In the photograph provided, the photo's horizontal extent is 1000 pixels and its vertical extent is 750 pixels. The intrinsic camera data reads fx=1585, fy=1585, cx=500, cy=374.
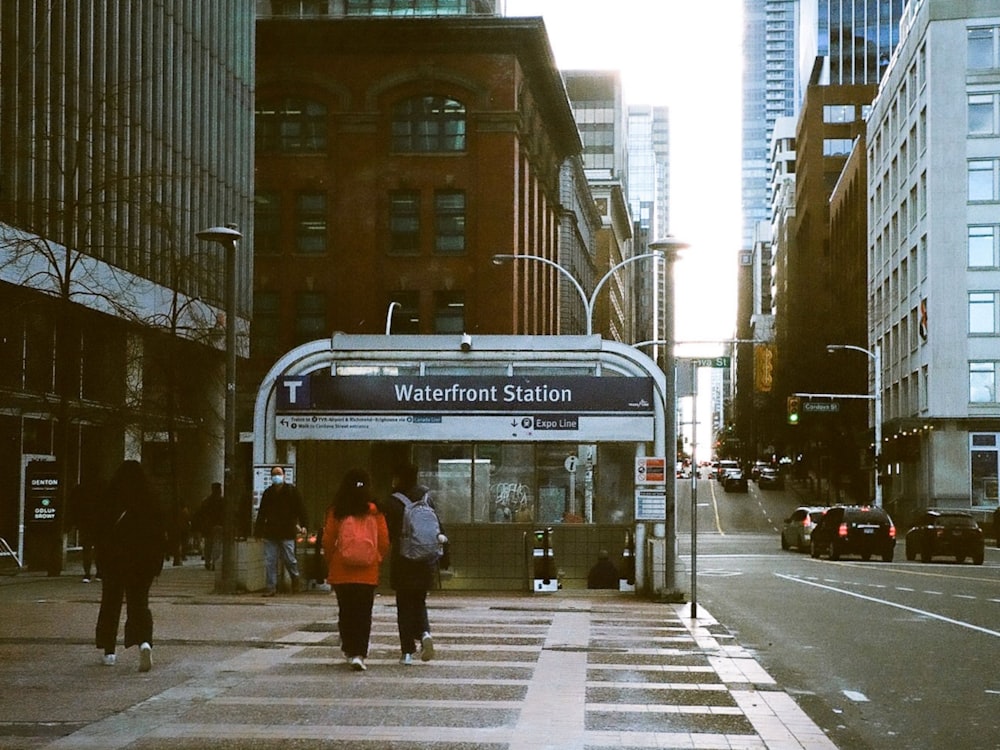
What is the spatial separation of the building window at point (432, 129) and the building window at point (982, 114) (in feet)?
73.7

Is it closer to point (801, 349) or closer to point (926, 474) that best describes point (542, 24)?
point (926, 474)

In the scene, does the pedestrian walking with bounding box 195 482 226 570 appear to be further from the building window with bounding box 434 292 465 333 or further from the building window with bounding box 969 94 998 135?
the building window with bounding box 969 94 998 135

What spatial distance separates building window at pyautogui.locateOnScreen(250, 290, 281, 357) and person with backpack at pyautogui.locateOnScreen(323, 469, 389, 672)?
175 feet

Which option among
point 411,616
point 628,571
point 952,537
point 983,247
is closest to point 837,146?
point 983,247

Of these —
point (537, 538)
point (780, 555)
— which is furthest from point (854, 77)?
point (537, 538)

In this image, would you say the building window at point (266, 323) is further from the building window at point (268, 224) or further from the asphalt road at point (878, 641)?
the asphalt road at point (878, 641)

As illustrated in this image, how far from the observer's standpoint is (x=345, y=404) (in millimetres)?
24578

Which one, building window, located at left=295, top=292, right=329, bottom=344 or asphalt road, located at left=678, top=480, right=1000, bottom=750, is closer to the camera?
asphalt road, located at left=678, top=480, right=1000, bottom=750

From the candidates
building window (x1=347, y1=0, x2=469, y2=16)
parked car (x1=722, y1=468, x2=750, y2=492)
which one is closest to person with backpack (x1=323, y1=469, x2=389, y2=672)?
building window (x1=347, y1=0, x2=469, y2=16)

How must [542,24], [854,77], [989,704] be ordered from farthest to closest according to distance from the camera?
[854,77], [542,24], [989,704]

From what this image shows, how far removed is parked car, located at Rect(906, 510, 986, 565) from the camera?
4016 centimetres

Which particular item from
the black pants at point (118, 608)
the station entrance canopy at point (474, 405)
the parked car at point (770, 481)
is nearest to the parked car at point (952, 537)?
the station entrance canopy at point (474, 405)

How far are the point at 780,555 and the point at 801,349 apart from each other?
53397 millimetres

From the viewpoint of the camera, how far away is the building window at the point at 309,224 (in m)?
67.0
